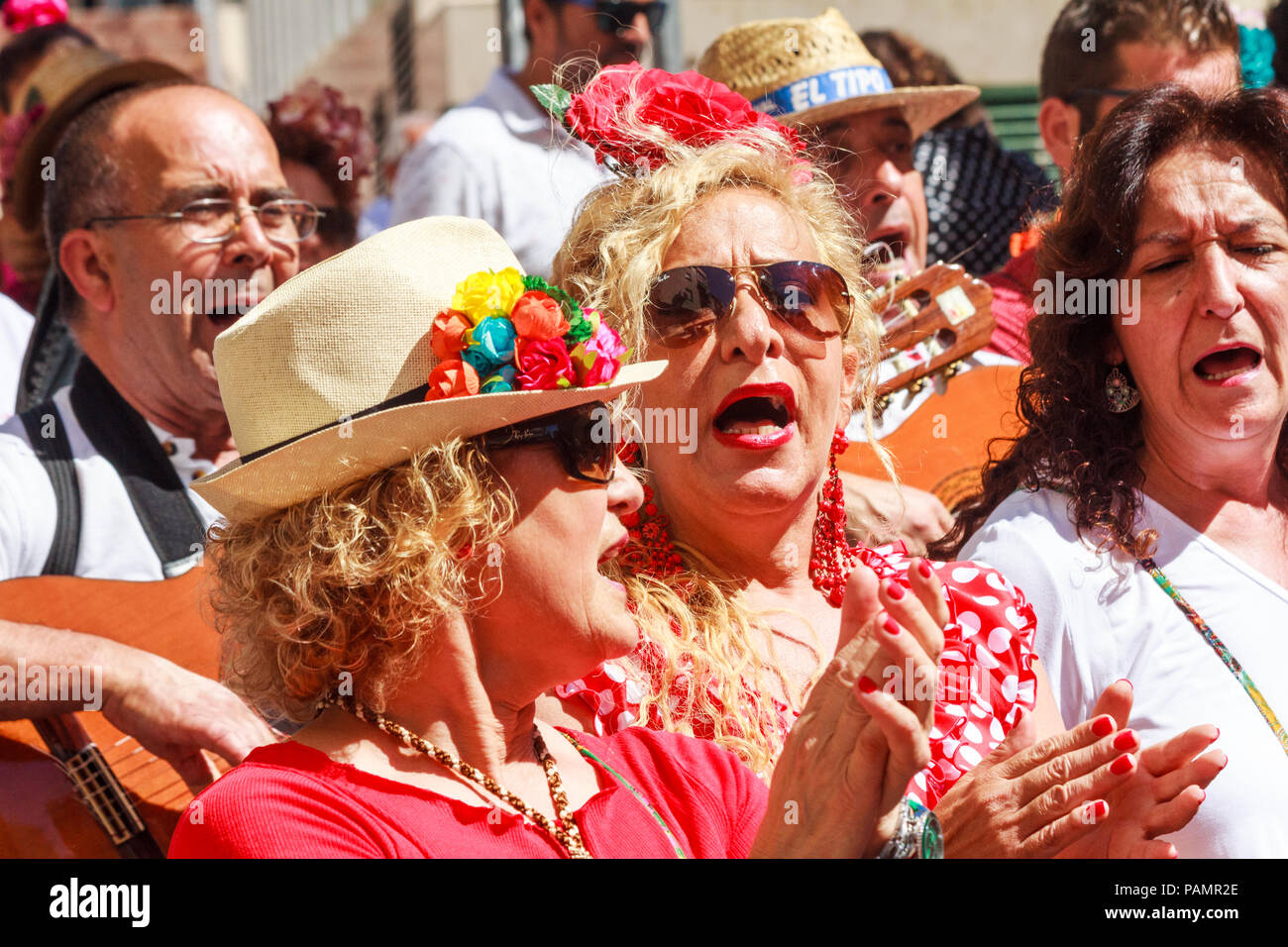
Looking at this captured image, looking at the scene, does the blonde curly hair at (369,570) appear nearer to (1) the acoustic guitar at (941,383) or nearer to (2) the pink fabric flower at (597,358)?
(2) the pink fabric flower at (597,358)

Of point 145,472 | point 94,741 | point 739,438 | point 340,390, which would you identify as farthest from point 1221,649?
point 145,472

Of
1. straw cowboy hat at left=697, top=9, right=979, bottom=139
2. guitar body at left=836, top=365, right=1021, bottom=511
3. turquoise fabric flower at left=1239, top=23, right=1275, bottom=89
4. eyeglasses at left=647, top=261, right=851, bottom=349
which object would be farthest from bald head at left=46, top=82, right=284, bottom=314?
turquoise fabric flower at left=1239, top=23, right=1275, bottom=89

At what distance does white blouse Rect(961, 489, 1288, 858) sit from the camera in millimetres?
2672

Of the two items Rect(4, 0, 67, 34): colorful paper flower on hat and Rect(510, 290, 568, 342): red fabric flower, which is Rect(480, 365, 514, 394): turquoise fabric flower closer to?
Rect(510, 290, 568, 342): red fabric flower

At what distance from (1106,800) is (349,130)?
152 inches

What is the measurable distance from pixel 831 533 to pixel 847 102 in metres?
1.80

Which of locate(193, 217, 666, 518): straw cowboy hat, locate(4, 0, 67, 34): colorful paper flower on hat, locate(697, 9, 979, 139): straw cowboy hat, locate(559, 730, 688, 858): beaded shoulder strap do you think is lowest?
locate(559, 730, 688, 858): beaded shoulder strap

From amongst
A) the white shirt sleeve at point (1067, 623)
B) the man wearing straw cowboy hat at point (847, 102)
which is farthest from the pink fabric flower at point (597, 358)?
the man wearing straw cowboy hat at point (847, 102)

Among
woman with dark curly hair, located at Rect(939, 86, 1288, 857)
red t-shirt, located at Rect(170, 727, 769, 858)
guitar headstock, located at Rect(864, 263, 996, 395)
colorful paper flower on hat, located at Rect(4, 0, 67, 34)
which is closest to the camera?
red t-shirt, located at Rect(170, 727, 769, 858)

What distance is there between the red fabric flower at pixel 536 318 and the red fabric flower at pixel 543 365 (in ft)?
0.04

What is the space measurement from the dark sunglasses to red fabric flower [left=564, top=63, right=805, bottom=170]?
1169mm
